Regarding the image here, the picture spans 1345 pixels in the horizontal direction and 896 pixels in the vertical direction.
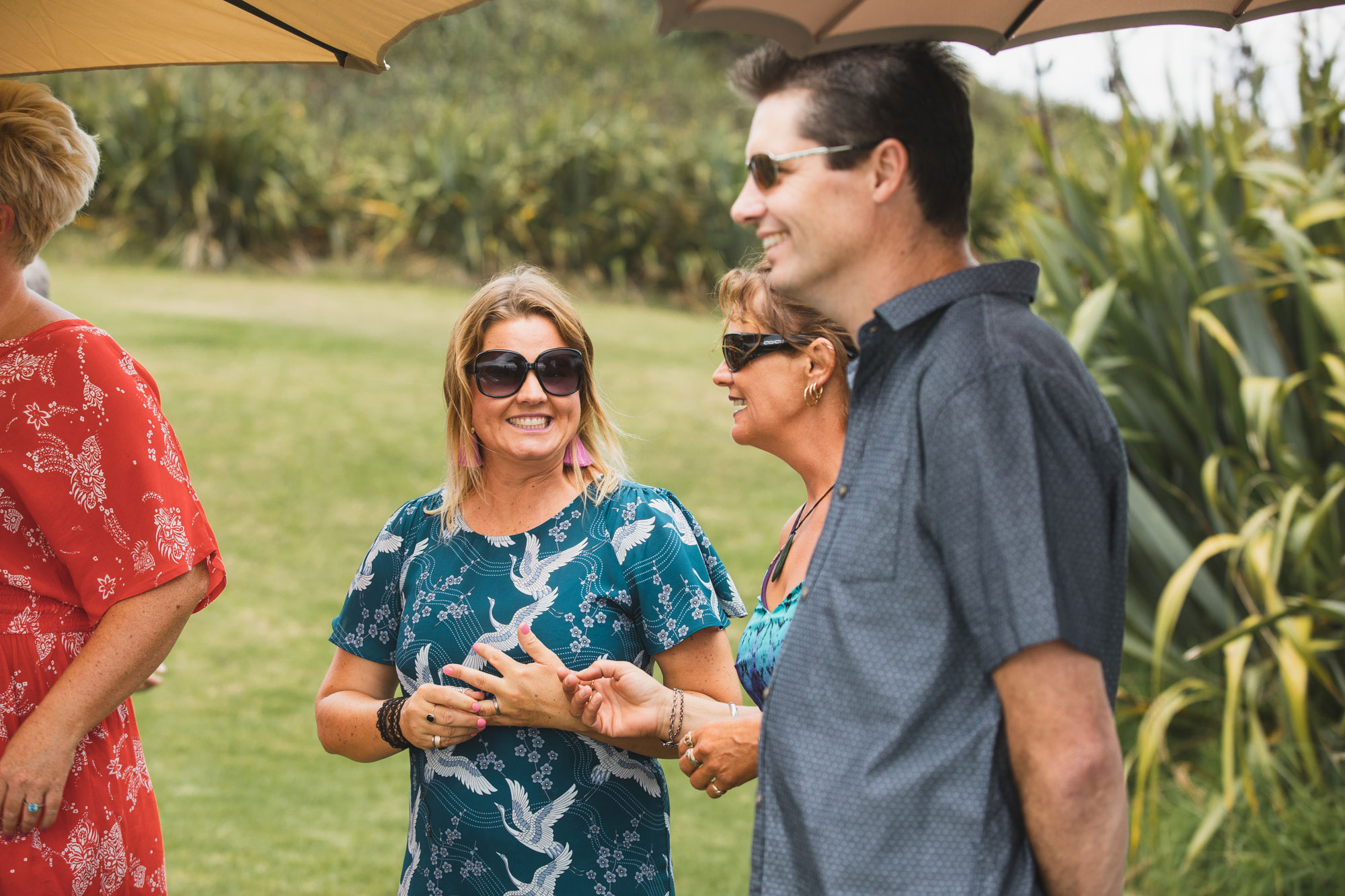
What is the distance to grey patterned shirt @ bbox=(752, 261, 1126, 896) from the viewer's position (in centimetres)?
142

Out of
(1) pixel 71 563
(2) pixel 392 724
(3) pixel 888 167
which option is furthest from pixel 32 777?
(3) pixel 888 167

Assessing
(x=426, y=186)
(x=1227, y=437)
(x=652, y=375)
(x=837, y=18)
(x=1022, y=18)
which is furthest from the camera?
(x=426, y=186)

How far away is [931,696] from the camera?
1467 millimetres

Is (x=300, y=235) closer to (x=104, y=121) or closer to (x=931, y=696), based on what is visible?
(x=104, y=121)

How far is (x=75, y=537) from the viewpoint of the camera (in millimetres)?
2209

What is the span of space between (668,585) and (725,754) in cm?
37

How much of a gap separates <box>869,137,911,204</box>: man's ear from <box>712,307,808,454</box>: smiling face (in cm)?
76

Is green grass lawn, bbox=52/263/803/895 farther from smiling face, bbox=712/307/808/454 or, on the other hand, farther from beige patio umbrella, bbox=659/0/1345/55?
beige patio umbrella, bbox=659/0/1345/55

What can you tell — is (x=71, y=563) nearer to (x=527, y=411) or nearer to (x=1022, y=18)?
(x=527, y=411)

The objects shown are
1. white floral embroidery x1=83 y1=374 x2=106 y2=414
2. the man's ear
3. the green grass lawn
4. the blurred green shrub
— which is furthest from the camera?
the blurred green shrub

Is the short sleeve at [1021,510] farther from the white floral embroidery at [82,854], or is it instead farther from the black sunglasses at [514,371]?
the white floral embroidery at [82,854]

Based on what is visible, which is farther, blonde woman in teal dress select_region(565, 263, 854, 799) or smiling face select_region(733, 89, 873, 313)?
blonde woman in teal dress select_region(565, 263, 854, 799)

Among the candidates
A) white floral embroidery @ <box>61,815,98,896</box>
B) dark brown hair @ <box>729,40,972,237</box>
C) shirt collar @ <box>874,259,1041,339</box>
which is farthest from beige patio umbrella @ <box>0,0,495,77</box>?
white floral embroidery @ <box>61,815,98,896</box>

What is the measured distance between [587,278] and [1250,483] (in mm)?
10185
